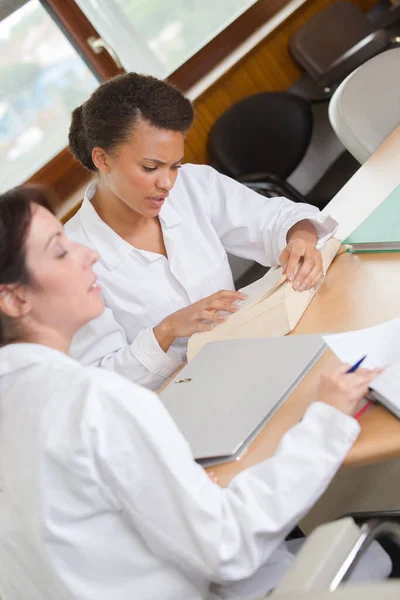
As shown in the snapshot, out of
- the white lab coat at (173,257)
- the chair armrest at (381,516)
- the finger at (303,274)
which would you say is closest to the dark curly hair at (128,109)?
the white lab coat at (173,257)

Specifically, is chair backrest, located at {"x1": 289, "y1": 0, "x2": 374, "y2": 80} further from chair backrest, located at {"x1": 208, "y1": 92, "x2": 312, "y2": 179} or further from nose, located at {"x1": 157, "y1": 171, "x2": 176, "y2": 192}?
nose, located at {"x1": 157, "y1": 171, "x2": 176, "y2": 192}

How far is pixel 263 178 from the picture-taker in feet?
9.11

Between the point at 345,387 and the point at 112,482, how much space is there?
1.31ft

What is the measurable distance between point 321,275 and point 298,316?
0.18 metres

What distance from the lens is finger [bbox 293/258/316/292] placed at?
1502mm

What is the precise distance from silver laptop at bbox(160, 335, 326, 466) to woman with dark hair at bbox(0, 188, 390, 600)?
13 cm

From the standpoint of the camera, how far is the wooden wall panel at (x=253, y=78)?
320cm

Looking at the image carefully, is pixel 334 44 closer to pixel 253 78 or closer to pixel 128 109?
pixel 253 78

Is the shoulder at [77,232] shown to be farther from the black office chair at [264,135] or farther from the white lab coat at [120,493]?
the black office chair at [264,135]

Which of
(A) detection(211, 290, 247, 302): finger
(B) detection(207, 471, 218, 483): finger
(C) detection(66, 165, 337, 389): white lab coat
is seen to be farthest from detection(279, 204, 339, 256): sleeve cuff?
(B) detection(207, 471, 218, 483): finger

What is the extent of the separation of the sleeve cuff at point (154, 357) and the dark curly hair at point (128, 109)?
A: 1.72ft

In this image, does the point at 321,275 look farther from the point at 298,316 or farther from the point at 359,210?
the point at 359,210

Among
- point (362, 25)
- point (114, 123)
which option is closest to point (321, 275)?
point (114, 123)

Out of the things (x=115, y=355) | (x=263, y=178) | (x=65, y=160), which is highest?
(x=65, y=160)
